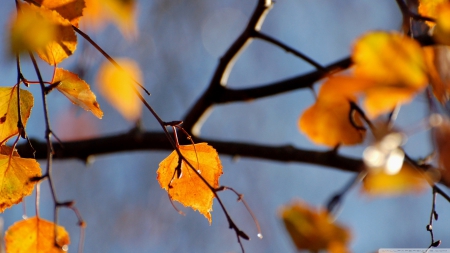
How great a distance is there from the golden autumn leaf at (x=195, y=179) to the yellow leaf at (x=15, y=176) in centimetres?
11

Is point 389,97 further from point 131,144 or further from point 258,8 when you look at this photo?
point 131,144

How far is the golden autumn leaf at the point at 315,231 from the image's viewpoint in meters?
0.35

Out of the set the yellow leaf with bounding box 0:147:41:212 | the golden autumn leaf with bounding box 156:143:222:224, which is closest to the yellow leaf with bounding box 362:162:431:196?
the golden autumn leaf with bounding box 156:143:222:224

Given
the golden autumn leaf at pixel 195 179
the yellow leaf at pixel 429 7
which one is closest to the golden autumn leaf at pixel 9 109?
the golden autumn leaf at pixel 195 179

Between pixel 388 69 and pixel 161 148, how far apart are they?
483 mm

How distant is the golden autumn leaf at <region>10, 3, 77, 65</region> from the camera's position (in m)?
0.35

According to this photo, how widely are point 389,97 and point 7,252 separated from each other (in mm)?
324

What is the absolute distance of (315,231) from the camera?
0.36 m

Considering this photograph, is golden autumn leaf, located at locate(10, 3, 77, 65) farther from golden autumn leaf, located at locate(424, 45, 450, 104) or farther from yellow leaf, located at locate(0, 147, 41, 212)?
golden autumn leaf, located at locate(424, 45, 450, 104)

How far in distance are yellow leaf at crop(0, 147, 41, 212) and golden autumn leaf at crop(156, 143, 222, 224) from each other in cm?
11

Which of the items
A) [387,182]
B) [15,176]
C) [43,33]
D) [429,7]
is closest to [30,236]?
[15,176]

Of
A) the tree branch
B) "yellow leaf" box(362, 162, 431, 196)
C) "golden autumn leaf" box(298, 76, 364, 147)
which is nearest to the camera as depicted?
"yellow leaf" box(362, 162, 431, 196)

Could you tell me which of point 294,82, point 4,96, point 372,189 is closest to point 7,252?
point 4,96

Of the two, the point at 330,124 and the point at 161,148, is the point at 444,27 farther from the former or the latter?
the point at 161,148
